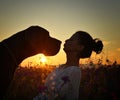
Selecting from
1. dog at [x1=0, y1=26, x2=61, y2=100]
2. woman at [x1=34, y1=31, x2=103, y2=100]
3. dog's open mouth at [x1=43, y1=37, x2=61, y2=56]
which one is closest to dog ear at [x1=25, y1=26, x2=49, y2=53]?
dog at [x1=0, y1=26, x2=61, y2=100]

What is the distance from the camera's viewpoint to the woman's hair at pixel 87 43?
580 cm

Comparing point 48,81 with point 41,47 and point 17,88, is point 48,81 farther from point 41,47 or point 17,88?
point 17,88

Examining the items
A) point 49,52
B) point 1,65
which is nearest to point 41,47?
point 49,52

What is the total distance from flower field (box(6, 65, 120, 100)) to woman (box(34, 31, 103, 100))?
212 cm

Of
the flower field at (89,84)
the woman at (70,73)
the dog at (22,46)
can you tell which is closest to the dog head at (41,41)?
the dog at (22,46)

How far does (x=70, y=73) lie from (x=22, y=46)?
150cm

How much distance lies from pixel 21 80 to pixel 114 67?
253 centimetres

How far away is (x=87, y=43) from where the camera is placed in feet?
19.2

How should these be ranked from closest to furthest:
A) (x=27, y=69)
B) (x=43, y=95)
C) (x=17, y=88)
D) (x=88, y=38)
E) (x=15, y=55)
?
1. (x=43, y=95)
2. (x=88, y=38)
3. (x=15, y=55)
4. (x=17, y=88)
5. (x=27, y=69)

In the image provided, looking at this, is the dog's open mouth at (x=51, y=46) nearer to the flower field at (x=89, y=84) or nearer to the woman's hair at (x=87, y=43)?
the woman's hair at (x=87, y=43)

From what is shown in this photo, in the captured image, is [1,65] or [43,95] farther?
[1,65]

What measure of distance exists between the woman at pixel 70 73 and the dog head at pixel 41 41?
871 millimetres

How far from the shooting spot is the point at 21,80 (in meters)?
9.41

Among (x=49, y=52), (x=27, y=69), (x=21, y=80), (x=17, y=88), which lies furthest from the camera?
(x=27, y=69)
